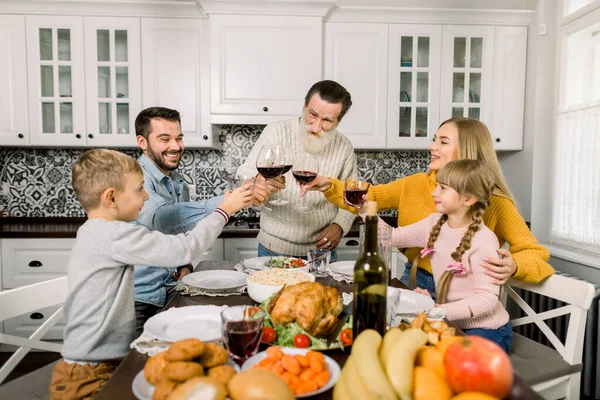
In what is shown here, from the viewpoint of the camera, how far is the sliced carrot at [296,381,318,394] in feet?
2.72

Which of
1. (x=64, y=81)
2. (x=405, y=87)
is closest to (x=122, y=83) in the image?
(x=64, y=81)

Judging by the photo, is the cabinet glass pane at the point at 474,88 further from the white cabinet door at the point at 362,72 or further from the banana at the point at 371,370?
the banana at the point at 371,370

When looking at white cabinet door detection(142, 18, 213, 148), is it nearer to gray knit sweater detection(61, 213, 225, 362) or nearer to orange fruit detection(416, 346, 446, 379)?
gray knit sweater detection(61, 213, 225, 362)

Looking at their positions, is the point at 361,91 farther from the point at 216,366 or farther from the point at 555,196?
the point at 216,366

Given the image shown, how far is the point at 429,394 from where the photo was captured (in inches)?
28.3

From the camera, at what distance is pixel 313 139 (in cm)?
235

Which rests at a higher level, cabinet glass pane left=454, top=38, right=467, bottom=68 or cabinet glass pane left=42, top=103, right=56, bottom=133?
cabinet glass pane left=454, top=38, right=467, bottom=68

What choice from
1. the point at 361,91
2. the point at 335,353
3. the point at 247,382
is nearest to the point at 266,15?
the point at 361,91

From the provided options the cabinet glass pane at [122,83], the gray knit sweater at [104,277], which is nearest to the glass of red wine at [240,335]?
the gray knit sweater at [104,277]

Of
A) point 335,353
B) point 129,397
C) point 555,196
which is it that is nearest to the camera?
point 129,397

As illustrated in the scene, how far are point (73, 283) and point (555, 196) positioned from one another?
284 cm

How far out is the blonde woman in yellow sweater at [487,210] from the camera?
1733mm

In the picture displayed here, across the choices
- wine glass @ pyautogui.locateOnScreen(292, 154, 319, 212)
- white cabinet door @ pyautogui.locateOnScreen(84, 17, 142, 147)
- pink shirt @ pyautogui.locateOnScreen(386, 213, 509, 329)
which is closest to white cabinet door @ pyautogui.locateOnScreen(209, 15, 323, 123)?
white cabinet door @ pyautogui.locateOnScreen(84, 17, 142, 147)

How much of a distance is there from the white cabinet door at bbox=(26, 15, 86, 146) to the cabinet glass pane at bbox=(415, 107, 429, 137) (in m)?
2.34
